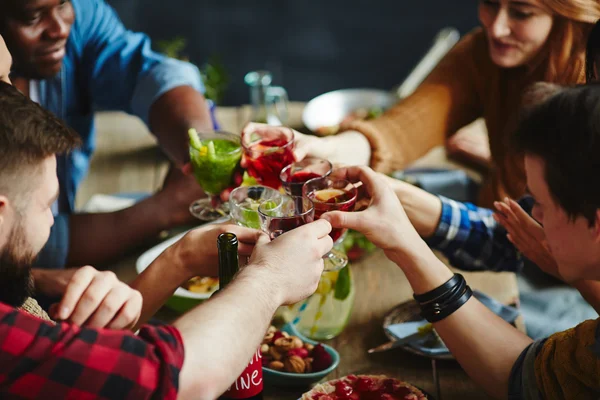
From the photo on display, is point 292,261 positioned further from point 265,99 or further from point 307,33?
point 307,33

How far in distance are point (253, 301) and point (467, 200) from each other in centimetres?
148

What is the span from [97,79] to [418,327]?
156 centimetres

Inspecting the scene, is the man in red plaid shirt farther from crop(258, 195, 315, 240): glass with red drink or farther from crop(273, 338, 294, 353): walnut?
crop(273, 338, 294, 353): walnut

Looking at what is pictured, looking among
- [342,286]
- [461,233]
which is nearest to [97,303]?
[342,286]

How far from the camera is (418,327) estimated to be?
1.69 m

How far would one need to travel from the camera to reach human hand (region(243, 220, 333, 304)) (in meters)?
1.23

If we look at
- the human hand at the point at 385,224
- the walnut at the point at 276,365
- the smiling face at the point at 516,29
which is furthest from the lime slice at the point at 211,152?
the smiling face at the point at 516,29

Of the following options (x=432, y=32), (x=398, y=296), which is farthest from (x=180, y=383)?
(x=432, y=32)

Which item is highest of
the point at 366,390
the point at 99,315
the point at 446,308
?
the point at 99,315

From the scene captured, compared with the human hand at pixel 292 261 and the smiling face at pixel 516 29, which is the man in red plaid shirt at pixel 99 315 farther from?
the smiling face at pixel 516 29

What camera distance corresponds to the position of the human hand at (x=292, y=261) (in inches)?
48.6

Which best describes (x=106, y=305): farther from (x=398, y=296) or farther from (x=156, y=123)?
(x=156, y=123)

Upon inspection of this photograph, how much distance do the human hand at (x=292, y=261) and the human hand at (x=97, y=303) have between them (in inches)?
8.3

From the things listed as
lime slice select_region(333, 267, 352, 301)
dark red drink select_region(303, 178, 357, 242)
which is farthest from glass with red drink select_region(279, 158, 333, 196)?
lime slice select_region(333, 267, 352, 301)
